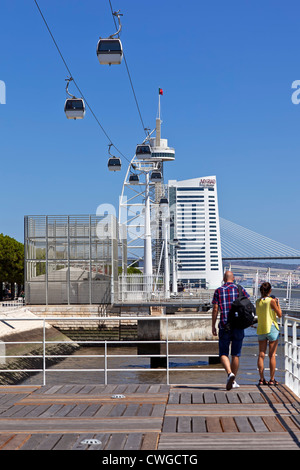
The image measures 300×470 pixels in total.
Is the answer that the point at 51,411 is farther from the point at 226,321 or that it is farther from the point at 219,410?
the point at 226,321

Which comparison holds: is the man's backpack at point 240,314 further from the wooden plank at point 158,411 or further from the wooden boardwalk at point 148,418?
the wooden plank at point 158,411

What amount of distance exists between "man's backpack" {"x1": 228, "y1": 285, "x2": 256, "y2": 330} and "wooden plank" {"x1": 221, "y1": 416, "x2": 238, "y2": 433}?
2.29m

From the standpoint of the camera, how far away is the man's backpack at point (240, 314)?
450 inches

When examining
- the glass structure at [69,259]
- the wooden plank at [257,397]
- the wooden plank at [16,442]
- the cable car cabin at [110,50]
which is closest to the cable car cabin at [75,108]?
the cable car cabin at [110,50]

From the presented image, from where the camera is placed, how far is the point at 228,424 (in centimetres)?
894

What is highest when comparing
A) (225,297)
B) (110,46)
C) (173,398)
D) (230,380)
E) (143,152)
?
(143,152)

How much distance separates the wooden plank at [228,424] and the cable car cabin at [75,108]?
14.8m

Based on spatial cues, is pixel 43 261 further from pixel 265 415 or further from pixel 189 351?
pixel 265 415

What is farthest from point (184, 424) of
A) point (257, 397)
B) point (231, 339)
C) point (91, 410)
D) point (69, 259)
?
point (69, 259)

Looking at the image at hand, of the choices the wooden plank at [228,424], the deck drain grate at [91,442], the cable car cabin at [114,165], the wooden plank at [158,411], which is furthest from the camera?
the cable car cabin at [114,165]

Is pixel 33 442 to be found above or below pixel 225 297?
below

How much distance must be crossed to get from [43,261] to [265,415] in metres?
43.7

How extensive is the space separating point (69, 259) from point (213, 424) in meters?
43.5
